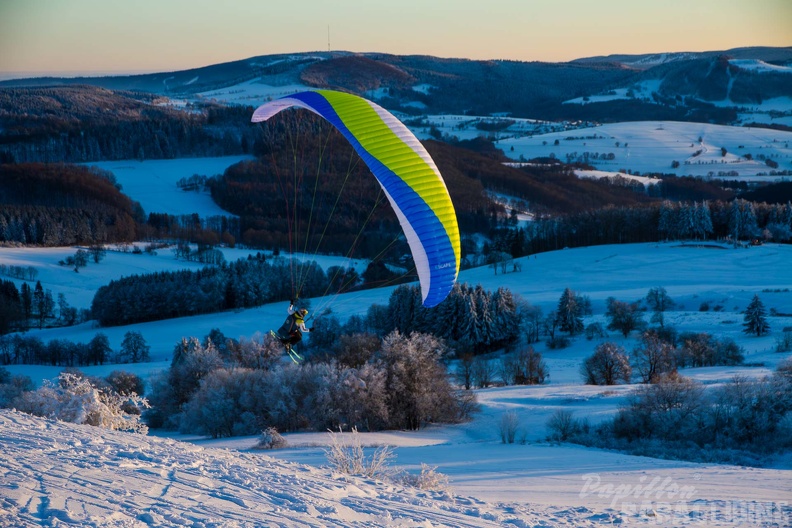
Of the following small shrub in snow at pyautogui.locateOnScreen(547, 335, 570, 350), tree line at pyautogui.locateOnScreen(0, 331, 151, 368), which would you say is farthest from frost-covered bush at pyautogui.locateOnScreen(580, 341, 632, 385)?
tree line at pyautogui.locateOnScreen(0, 331, 151, 368)

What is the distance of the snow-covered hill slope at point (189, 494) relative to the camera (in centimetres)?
1064

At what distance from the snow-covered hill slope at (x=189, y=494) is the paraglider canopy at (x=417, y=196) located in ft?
14.4

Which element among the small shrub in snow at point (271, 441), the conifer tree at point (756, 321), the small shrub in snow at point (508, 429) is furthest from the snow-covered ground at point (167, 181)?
the small shrub in snow at point (271, 441)

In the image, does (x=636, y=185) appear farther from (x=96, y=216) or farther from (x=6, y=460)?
(x=6, y=460)

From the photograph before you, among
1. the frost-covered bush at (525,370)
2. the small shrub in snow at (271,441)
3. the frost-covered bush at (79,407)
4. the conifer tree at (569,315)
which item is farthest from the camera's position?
the conifer tree at (569,315)

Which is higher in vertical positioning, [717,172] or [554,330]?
[717,172]

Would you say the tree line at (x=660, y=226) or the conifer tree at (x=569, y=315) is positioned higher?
the tree line at (x=660, y=226)

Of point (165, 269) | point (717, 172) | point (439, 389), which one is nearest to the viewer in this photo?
point (439, 389)

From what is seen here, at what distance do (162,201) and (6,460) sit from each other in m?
137

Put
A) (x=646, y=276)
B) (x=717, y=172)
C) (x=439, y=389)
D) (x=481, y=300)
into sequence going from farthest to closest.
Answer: (x=717, y=172)
(x=646, y=276)
(x=481, y=300)
(x=439, y=389)

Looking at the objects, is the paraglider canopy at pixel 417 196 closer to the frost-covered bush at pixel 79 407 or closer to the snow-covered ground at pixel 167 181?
the frost-covered bush at pixel 79 407

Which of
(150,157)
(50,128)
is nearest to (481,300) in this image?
(150,157)

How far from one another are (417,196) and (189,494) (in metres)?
7.73

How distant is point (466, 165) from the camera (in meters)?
163
